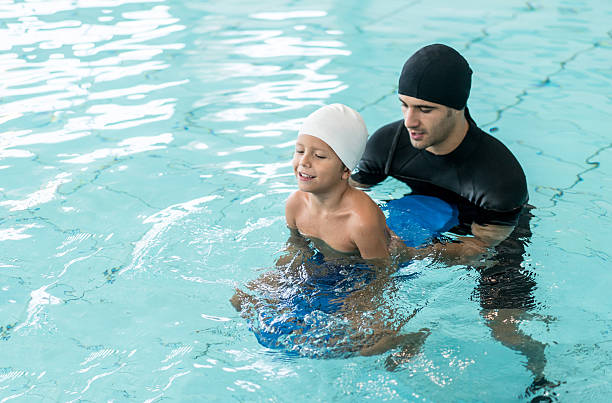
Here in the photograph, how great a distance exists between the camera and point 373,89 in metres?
6.38

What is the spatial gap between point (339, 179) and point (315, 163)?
0.53 ft

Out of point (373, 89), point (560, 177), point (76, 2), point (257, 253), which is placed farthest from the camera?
point (76, 2)

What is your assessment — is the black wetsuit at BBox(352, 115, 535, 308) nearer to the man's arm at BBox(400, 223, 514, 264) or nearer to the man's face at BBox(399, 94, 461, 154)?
the man's arm at BBox(400, 223, 514, 264)

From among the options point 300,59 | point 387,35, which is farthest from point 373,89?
point 387,35

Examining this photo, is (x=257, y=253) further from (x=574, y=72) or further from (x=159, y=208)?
(x=574, y=72)

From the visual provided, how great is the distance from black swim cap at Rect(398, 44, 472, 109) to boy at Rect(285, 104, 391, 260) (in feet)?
1.49

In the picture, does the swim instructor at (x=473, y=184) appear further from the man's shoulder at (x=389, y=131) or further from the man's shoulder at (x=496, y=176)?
the man's shoulder at (x=389, y=131)

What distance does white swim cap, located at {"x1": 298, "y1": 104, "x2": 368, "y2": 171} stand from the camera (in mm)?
3086

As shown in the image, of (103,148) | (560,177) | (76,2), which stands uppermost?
(76,2)

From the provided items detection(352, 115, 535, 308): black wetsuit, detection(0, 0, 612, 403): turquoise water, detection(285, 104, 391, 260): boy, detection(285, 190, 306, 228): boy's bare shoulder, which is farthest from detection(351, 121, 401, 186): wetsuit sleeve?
detection(285, 104, 391, 260): boy

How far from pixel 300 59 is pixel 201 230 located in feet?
11.3

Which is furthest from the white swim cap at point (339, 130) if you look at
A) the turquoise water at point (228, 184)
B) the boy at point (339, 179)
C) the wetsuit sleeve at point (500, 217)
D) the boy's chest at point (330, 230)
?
the wetsuit sleeve at point (500, 217)

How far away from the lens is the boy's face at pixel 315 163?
3.12 metres

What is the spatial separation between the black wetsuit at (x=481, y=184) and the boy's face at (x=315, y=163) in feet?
3.03
